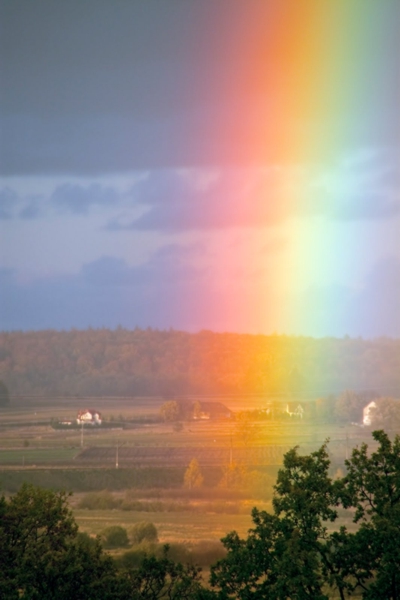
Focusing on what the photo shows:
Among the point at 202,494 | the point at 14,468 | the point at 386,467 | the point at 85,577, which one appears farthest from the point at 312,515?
the point at 14,468

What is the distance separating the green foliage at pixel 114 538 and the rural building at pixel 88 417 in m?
15.0

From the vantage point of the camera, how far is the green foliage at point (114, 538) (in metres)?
16.9

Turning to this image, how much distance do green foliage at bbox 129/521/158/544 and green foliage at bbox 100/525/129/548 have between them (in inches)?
9.2

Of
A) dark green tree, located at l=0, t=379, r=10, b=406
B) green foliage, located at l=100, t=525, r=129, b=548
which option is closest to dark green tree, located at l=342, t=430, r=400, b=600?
green foliage, located at l=100, t=525, r=129, b=548

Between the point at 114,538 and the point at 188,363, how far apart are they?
2328 cm

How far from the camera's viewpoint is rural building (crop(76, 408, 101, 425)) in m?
33.1

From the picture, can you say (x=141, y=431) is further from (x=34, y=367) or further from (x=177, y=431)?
(x=34, y=367)

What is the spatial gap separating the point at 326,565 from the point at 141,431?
80.2ft

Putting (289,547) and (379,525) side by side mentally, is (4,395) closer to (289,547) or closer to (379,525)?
(289,547)

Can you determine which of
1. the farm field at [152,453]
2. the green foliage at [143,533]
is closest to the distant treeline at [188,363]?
the farm field at [152,453]

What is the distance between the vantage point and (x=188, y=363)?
4038cm

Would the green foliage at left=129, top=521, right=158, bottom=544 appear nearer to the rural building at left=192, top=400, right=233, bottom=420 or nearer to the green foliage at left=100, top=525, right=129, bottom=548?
the green foliage at left=100, top=525, right=129, bottom=548

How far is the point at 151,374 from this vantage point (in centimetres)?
3828

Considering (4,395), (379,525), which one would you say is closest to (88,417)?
(4,395)
